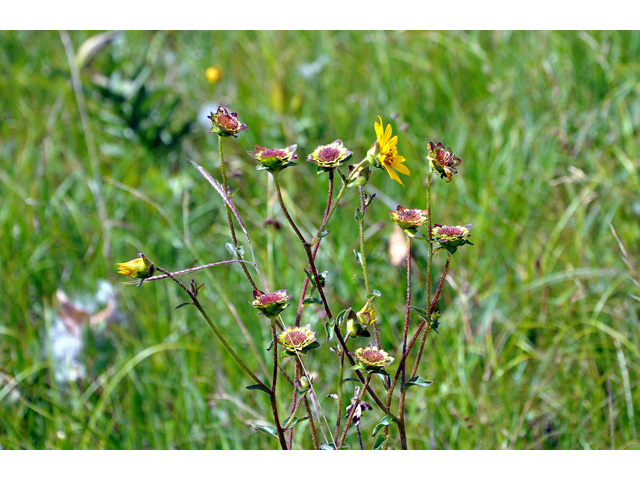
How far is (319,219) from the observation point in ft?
6.68

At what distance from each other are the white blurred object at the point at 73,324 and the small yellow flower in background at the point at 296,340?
1002mm

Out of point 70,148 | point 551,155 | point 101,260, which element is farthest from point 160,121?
point 551,155

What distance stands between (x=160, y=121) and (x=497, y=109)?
46.1 inches

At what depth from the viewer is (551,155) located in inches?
80.8

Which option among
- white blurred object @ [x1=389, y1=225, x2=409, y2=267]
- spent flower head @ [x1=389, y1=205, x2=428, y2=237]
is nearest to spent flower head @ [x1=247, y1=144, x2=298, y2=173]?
spent flower head @ [x1=389, y1=205, x2=428, y2=237]

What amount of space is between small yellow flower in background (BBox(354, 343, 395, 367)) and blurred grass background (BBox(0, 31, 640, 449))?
1.79 ft

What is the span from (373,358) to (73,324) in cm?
120

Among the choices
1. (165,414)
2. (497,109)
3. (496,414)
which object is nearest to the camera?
(496,414)

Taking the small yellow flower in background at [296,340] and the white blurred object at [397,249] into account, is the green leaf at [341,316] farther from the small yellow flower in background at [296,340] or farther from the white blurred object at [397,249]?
the white blurred object at [397,249]

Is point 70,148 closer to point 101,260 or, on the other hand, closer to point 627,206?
point 101,260

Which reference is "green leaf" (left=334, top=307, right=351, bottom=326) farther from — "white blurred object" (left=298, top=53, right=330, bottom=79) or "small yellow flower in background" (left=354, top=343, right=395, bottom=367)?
"white blurred object" (left=298, top=53, right=330, bottom=79)

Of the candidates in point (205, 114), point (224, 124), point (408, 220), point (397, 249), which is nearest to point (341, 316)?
point (408, 220)

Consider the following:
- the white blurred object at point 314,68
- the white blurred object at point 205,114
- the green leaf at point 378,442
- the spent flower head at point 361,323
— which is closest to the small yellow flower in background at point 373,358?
the spent flower head at point 361,323

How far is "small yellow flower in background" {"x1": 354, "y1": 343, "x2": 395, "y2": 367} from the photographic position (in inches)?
28.2
